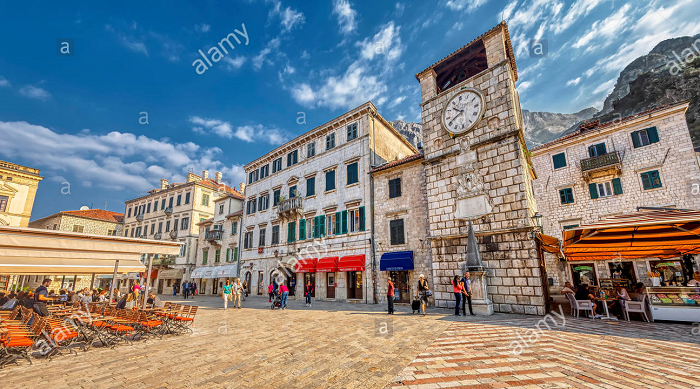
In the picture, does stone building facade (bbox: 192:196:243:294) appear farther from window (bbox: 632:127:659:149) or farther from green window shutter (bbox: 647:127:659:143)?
green window shutter (bbox: 647:127:659:143)

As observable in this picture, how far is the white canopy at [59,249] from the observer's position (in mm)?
6168

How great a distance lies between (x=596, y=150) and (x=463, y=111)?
43.3 feet

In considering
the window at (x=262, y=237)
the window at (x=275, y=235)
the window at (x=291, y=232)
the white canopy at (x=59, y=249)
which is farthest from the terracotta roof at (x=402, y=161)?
the white canopy at (x=59, y=249)

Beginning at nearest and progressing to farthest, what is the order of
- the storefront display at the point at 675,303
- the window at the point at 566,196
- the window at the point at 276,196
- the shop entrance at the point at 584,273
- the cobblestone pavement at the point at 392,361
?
the cobblestone pavement at the point at 392,361 < the storefront display at the point at 675,303 < the shop entrance at the point at 584,273 < the window at the point at 566,196 < the window at the point at 276,196

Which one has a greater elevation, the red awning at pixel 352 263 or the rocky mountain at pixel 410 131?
the rocky mountain at pixel 410 131

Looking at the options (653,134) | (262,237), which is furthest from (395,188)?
(653,134)

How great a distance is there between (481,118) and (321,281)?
588 inches

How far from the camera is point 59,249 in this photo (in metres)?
6.87

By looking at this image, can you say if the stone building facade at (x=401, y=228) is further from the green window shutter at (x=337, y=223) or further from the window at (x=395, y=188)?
the green window shutter at (x=337, y=223)

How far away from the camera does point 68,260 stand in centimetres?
850

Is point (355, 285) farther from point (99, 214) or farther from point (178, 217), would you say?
point (99, 214)

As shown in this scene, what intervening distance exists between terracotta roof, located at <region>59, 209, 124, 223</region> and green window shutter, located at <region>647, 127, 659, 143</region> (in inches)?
2399

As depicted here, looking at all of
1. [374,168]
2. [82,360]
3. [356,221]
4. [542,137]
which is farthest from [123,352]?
[542,137]

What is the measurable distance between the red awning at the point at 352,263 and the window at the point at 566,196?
16.4 meters
